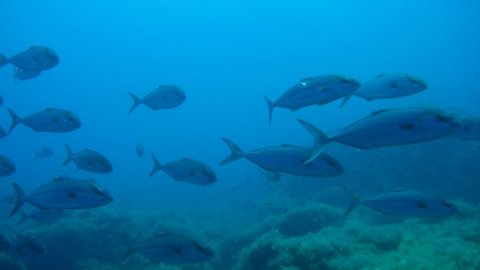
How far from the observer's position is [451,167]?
17.0 metres

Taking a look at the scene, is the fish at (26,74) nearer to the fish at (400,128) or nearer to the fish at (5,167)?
the fish at (5,167)

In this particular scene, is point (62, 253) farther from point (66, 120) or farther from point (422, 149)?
point (422, 149)

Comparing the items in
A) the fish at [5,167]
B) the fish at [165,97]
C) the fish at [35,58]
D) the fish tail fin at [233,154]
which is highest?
the fish at [35,58]

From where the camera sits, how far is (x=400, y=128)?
3.69 m

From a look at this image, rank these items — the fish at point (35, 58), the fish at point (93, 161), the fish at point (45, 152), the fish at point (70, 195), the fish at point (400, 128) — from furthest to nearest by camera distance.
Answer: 1. the fish at point (45, 152)
2. the fish at point (35, 58)
3. the fish at point (93, 161)
4. the fish at point (70, 195)
5. the fish at point (400, 128)

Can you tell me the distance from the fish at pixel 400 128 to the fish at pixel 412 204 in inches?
54.5

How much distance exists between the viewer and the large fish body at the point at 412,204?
4.79 metres

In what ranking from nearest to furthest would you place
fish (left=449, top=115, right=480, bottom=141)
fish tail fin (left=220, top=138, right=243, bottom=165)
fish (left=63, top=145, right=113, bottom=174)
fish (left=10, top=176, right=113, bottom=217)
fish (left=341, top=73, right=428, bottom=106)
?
fish (left=10, top=176, right=113, bottom=217) → fish tail fin (left=220, top=138, right=243, bottom=165) → fish (left=341, top=73, right=428, bottom=106) → fish (left=449, top=115, right=480, bottom=141) → fish (left=63, top=145, right=113, bottom=174)

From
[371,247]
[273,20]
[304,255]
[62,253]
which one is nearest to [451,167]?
[371,247]

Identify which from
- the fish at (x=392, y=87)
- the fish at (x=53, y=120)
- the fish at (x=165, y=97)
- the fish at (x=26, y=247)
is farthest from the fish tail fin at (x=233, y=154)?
the fish at (x=26, y=247)

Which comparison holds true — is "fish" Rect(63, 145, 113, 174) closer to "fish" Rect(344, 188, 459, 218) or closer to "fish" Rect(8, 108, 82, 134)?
"fish" Rect(8, 108, 82, 134)

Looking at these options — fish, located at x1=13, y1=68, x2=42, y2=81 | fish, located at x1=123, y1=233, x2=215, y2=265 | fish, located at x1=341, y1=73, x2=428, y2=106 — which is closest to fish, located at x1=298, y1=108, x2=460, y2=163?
fish, located at x1=341, y1=73, x2=428, y2=106

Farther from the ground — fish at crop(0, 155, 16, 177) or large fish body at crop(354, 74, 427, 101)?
fish at crop(0, 155, 16, 177)

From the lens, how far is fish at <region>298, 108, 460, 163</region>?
12.0 feet
